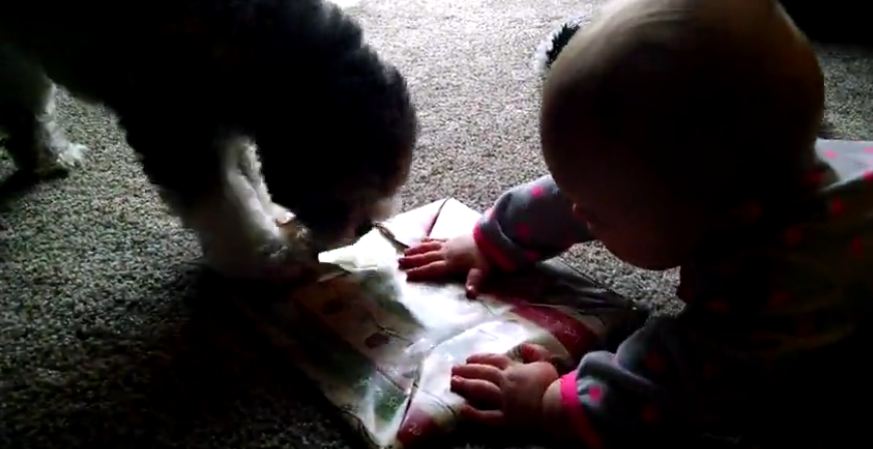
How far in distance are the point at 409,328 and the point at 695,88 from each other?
35 centimetres

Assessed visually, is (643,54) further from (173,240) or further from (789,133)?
(173,240)

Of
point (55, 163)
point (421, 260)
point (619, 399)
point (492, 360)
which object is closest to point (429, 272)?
point (421, 260)

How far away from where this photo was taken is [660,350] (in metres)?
0.72

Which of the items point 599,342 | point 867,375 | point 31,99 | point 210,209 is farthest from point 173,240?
point 867,375

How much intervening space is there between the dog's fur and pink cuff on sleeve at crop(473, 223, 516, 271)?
0.32ft

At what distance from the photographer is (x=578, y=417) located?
729 mm

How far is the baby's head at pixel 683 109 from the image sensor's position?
24.2 inches

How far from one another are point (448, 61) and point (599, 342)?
0.67m

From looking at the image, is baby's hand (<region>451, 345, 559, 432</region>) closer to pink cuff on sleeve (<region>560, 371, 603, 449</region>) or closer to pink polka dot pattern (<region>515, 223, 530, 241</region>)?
pink cuff on sleeve (<region>560, 371, 603, 449</region>)

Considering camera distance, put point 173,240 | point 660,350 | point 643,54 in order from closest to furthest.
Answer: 1. point 643,54
2. point 660,350
3. point 173,240

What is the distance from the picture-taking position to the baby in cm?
62

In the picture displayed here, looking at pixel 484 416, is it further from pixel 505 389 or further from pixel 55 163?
pixel 55 163

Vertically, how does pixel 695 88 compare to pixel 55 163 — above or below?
above

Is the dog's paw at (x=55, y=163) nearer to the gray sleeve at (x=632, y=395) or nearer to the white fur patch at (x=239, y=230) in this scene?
the white fur patch at (x=239, y=230)
